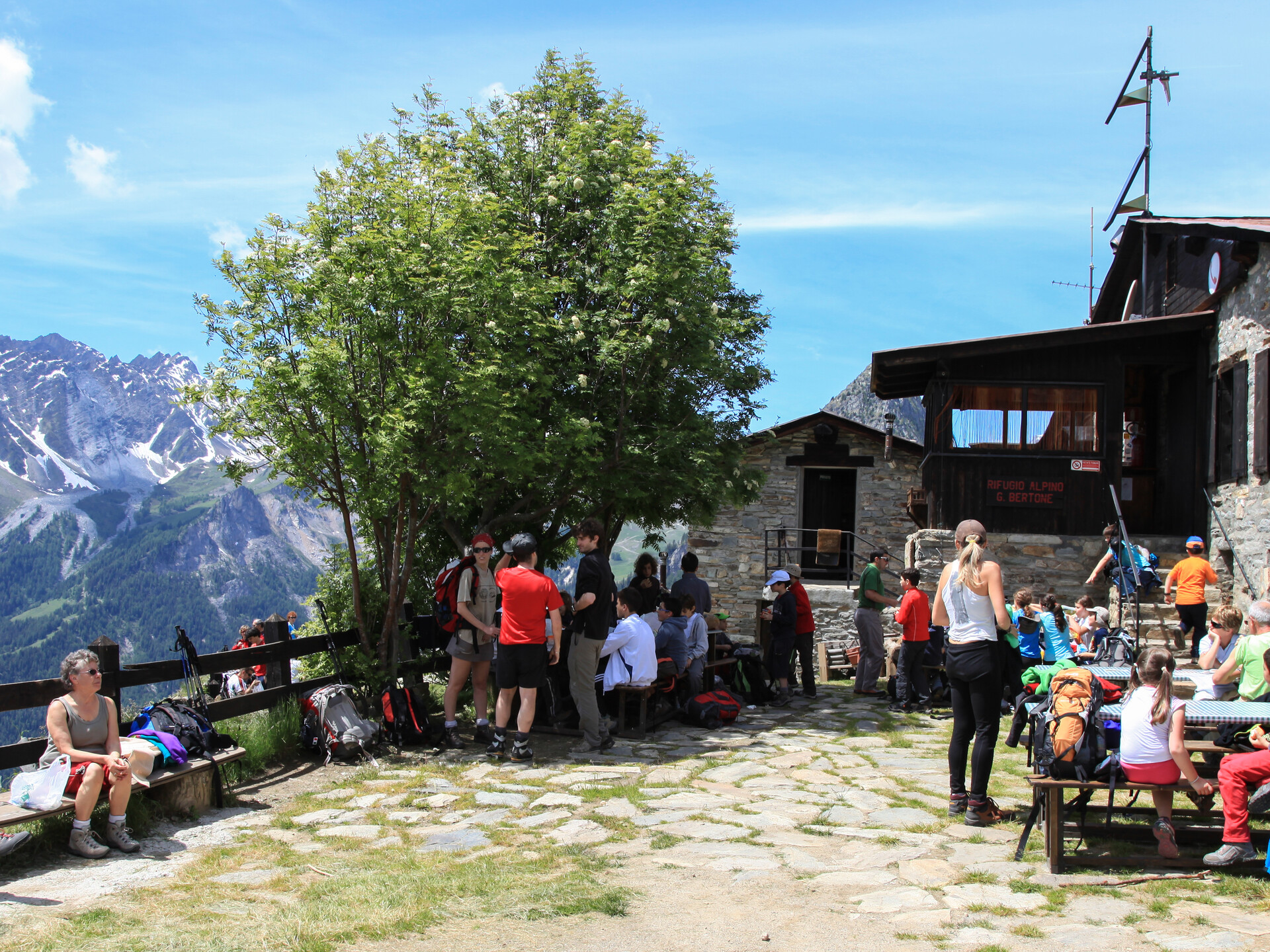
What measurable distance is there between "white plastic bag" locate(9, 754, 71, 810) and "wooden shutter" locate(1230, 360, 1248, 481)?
1389cm

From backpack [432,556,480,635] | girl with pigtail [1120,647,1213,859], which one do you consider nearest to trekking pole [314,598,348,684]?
backpack [432,556,480,635]

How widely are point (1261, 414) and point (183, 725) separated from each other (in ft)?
42.1

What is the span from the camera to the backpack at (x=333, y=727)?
8.16 m

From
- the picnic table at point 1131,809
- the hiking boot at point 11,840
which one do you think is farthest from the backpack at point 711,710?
the hiking boot at point 11,840

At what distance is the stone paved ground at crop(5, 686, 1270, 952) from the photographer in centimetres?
420

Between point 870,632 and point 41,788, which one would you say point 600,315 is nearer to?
point 870,632

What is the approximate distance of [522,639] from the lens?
8039 millimetres

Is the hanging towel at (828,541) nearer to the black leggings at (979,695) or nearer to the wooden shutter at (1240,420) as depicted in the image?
the wooden shutter at (1240,420)

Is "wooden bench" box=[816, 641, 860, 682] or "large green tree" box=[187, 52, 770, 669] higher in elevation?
"large green tree" box=[187, 52, 770, 669]

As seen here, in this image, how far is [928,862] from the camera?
17.1 feet

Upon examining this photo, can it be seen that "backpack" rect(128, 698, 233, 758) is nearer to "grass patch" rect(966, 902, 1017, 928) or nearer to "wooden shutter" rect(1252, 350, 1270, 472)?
"grass patch" rect(966, 902, 1017, 928)

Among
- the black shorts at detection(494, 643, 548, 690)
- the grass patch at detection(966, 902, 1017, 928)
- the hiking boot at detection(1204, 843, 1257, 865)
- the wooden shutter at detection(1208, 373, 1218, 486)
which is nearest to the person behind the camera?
the grass patch at detection(966, 902, 1017, 928)

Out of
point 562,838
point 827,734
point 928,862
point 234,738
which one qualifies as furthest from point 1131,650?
point 234,738

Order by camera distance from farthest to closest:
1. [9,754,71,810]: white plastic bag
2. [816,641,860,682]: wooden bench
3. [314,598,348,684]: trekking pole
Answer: [816,641,860,682]: wooden bench
[314,598,348,684]: trekking pole
[9,754,71,810]: white plastic bag
